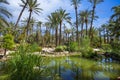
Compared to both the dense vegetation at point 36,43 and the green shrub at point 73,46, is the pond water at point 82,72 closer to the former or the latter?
the dense vegetation at point 36,43

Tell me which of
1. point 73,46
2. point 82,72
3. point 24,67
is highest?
point 73,46

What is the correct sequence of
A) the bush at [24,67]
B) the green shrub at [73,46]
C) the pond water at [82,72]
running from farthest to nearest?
the green shrub at [73,46] → the pond water at [82,72] → the bush at [24,67]

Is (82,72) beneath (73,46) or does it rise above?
beneath

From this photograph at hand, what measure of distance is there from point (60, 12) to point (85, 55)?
96.3ft

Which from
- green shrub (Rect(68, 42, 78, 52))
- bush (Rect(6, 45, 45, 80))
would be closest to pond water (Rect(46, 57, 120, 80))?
bush (Rect(6, 45, 45, 80))

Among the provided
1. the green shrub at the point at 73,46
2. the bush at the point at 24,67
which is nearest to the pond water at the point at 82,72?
the bush at the point at 24,67

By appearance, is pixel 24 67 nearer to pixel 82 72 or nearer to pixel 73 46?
pixel 82 72

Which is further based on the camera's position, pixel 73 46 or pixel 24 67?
pixel 73 46

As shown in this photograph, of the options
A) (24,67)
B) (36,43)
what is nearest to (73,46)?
(36,43)

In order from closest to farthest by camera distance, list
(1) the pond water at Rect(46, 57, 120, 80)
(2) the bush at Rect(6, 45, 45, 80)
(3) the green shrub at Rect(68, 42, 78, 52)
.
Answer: (2) the bush at Rect(6, 45, 45, 80) < (1) the pond water at Rect(46, 57, 120, 80) < (3) the green shrub at Rect(68, 42, 78, 52)

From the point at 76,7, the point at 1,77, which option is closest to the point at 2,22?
the point at 1,77

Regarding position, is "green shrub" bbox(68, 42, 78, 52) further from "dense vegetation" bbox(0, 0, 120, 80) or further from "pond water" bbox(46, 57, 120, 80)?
"pond water" bbox(46, 57, 120, 80)

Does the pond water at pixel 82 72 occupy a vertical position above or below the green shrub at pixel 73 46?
below

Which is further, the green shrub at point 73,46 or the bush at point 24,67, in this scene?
the green shrub at point 73,46
